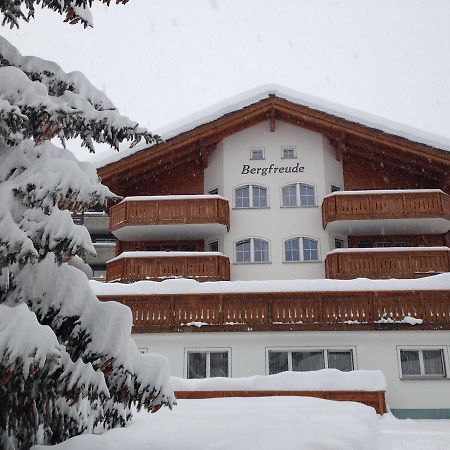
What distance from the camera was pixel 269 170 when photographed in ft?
76.5

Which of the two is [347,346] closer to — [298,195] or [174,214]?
[298,195]

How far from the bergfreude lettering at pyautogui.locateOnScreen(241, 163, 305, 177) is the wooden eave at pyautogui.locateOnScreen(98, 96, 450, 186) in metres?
1.90

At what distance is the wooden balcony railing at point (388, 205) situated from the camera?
68.5 ft

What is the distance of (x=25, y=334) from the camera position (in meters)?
3.85

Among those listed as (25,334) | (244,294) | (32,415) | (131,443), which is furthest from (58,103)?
(244,294)

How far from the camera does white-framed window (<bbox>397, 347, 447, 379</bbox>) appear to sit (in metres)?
16.3

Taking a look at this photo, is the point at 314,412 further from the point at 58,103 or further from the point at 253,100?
the point at 253,100

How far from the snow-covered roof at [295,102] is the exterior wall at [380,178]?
164cm

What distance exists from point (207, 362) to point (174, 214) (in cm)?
655

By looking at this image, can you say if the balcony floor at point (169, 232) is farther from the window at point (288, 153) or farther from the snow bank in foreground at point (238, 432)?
the snow bank in foreground at point (238, 432)

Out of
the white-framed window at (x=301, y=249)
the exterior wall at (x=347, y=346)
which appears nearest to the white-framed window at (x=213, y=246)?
the white-framed window at (x=301, y=249)

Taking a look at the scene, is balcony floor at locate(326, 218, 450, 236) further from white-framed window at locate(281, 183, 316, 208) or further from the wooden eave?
the wooden eave

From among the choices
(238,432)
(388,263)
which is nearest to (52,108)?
(238,432)

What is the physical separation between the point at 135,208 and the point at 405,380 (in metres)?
11.6
